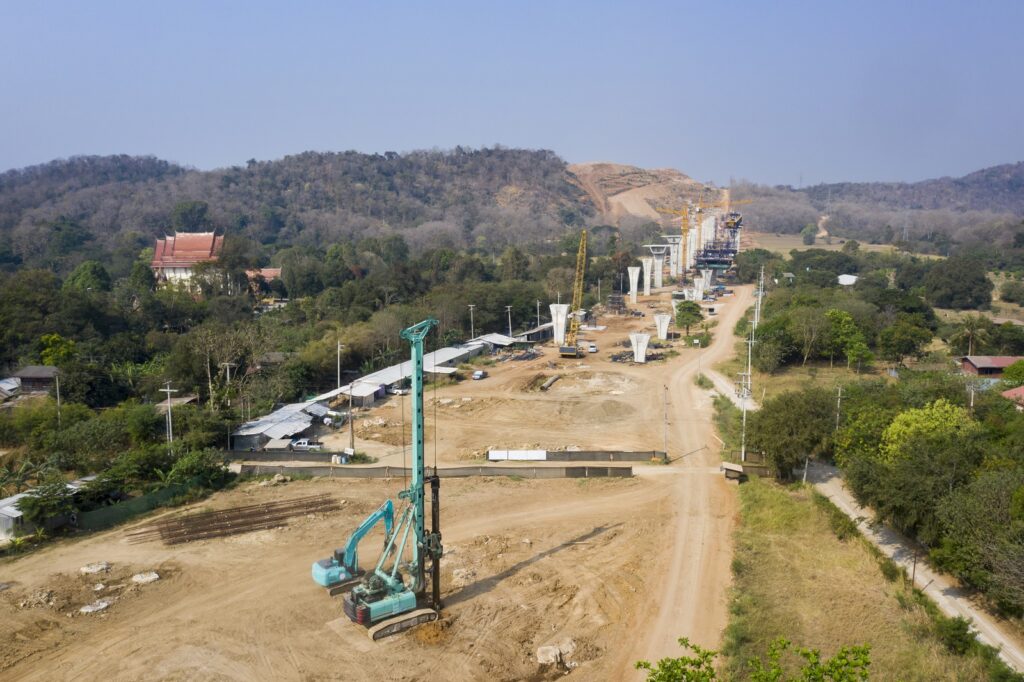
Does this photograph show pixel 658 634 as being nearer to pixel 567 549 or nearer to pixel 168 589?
pixel 567 549

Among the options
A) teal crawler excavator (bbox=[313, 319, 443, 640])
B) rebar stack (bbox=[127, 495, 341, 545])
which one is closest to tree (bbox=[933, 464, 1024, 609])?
teal crawler excavator (bbox=[313, 319, 443, 640])

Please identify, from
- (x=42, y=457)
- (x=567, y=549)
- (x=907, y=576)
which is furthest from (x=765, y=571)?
(x=42, y=457)

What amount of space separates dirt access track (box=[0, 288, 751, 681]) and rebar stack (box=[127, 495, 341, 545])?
48 centimetres

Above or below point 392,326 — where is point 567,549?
below

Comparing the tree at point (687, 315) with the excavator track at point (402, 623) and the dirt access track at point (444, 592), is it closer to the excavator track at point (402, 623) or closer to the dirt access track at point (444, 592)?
the dirt access track at point (444, 592)

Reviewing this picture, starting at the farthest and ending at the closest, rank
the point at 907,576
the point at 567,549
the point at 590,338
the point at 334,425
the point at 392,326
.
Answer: the point at 590,338
the point at 392,326
the point at 334,425
the point at 567,549
the point at 907,576

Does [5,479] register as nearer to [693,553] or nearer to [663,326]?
[693,553]

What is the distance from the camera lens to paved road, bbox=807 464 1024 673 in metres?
14.8

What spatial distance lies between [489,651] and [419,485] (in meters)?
3.67

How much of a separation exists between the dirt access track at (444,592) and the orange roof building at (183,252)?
55515 mm

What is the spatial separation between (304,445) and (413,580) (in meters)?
14.1

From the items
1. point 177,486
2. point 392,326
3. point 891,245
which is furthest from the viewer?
point 891,245

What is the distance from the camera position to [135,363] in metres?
41.9

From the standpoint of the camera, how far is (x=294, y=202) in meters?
156
